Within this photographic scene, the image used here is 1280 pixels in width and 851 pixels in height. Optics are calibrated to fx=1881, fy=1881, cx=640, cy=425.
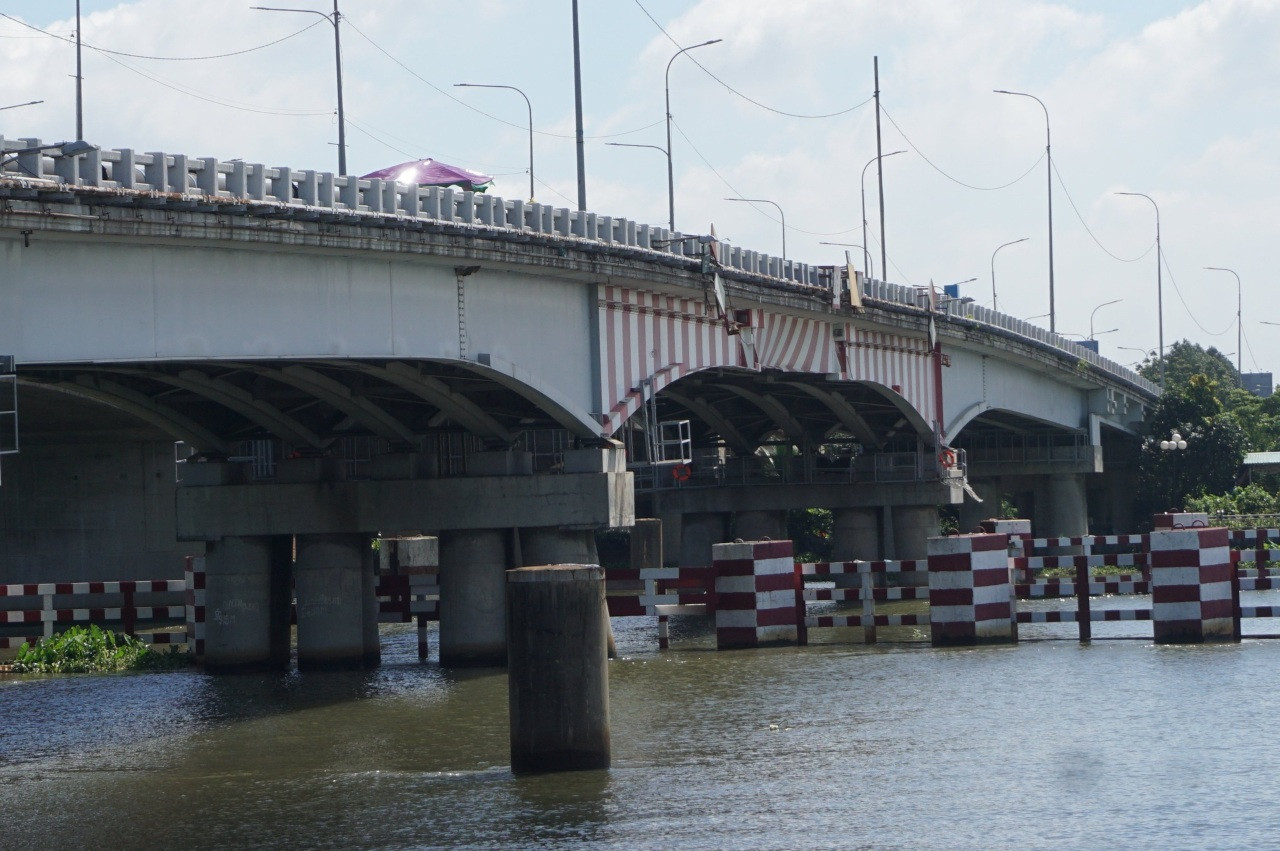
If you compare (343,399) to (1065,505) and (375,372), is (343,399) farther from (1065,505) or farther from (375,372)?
(1065,505)

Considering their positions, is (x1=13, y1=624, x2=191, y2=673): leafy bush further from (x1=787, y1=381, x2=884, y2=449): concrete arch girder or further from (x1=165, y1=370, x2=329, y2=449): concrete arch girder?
(x1=787, y1=381, x2=884, y2=449): concrete arch girder

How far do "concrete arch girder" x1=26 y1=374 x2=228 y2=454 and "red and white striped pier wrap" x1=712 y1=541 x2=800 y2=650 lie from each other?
38.0 feet

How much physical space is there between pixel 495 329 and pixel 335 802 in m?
15.5

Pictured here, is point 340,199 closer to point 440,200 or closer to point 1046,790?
point 440,200

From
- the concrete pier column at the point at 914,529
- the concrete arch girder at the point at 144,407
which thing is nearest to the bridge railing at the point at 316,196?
the concrete arch girder at the point at 144,407

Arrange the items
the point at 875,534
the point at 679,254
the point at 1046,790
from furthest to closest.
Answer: the point at 875,534 < the point at 679,254 < the point at 1046,790

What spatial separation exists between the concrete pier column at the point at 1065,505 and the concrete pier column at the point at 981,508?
8.91ft

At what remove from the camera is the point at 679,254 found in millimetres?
38781

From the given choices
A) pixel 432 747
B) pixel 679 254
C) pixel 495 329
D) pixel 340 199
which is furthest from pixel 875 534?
pixel 432 747

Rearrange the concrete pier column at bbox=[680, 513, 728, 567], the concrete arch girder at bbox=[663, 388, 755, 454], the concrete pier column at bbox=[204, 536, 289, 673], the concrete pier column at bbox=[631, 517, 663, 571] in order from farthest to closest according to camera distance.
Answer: the concrete pier column at bbox=[631, 517, 663, 571]
the concrete pier column at bbox=[680, 513, 728, 567]
the concrete arch girder at bbox=[663, 388, 755, 454]
the concrete pier column at bbox=[204, 536, 289, 673]

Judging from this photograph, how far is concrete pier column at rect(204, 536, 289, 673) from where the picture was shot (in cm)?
3528

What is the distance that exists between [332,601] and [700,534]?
2868 centimetres

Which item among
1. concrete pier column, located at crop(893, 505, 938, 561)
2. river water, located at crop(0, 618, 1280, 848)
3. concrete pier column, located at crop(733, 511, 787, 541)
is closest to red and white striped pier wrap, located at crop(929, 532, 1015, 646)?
river water, located at crop(0, 618, 1280, 848)

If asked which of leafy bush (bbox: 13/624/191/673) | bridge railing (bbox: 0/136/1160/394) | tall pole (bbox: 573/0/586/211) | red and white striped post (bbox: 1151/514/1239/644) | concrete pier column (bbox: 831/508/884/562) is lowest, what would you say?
leafy bush (bbox: 13/624/191/673)
